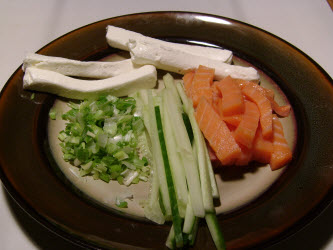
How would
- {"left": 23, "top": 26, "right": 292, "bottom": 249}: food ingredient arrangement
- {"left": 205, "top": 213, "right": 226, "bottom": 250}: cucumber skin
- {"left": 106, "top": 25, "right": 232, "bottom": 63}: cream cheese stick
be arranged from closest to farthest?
{"left": 205, "top": 213, "right": 226, "bottom": 250}: cucumber skin < {"left": 23, "top": 26, "right": 292, "bottom": 249}: food ingredient arrangement < {"left": 106, "top": 25, "right": 232, "bottom": 63}: cream cheese stick

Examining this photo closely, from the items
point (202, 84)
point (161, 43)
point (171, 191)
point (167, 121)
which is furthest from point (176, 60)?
point (171, 191)

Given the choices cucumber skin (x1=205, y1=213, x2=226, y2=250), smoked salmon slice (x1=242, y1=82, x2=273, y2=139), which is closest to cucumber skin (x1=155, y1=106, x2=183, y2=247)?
cucumber skin (x1=205, y1=213, x2=226, y2=250)

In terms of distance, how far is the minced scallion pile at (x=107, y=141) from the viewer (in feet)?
4.93

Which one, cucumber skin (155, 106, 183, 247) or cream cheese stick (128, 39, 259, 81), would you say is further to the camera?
cream cheese stick (128, 39, 259, 81)

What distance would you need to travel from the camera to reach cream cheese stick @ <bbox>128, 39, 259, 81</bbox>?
1836 millimetres

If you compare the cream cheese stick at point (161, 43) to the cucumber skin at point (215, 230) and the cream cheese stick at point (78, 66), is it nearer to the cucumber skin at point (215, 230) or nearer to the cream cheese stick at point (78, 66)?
the cream cheese stick at point (78, 66)

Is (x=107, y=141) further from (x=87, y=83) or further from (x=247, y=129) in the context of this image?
(x=247, y=129)

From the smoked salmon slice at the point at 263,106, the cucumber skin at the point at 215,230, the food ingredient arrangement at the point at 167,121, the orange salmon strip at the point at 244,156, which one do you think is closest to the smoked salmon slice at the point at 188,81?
the food ingredient arrangement at the point at 167,121

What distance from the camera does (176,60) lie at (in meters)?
1.87

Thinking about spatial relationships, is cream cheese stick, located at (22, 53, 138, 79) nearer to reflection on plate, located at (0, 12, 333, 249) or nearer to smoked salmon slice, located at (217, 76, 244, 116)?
reflection on plate, located at (0, 12, 333, 249)

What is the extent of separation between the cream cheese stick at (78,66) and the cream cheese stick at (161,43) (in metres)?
0.13

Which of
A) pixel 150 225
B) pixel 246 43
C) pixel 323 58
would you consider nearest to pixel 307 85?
pixel 246 43

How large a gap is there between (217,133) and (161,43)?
2.35ft

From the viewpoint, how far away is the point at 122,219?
1275 millimetres
